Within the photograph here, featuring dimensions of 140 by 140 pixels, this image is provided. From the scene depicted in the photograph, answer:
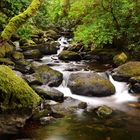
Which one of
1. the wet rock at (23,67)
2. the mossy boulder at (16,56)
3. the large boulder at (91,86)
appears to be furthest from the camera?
the mossy boulder at (16,56)

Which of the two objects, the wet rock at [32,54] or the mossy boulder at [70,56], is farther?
the mossy boulder at [70,56]

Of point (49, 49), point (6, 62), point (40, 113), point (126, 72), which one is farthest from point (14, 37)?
point (40, 113)

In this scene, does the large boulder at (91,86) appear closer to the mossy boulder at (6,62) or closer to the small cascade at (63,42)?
the mossy boulder at (6,62)

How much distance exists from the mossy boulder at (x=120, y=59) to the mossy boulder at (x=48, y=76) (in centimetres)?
340

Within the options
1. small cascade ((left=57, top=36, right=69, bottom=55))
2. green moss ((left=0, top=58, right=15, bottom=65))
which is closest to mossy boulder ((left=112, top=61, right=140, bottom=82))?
green moss ((left=0, top=58, right=15, bottom=65))

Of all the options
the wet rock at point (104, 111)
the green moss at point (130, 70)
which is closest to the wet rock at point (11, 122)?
the wet rock at point (104, 111)

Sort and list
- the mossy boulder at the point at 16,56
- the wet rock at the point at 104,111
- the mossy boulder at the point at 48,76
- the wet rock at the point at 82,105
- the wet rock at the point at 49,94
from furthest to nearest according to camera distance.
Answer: the mossy boulder at the point at 16,56, the mossy boulder at the point at 48,76, the wet rock at the point at 49,94, the wet rock at the point at 82,105, the wet rock at the point at 104,111

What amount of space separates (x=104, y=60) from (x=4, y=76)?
8890 mm

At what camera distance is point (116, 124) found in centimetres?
912

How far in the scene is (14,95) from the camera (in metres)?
8.23

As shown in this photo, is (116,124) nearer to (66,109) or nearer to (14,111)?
(66,109)

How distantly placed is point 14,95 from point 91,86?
426cm

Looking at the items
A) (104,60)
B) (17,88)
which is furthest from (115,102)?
(104,60)

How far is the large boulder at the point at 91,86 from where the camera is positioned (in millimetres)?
11812
